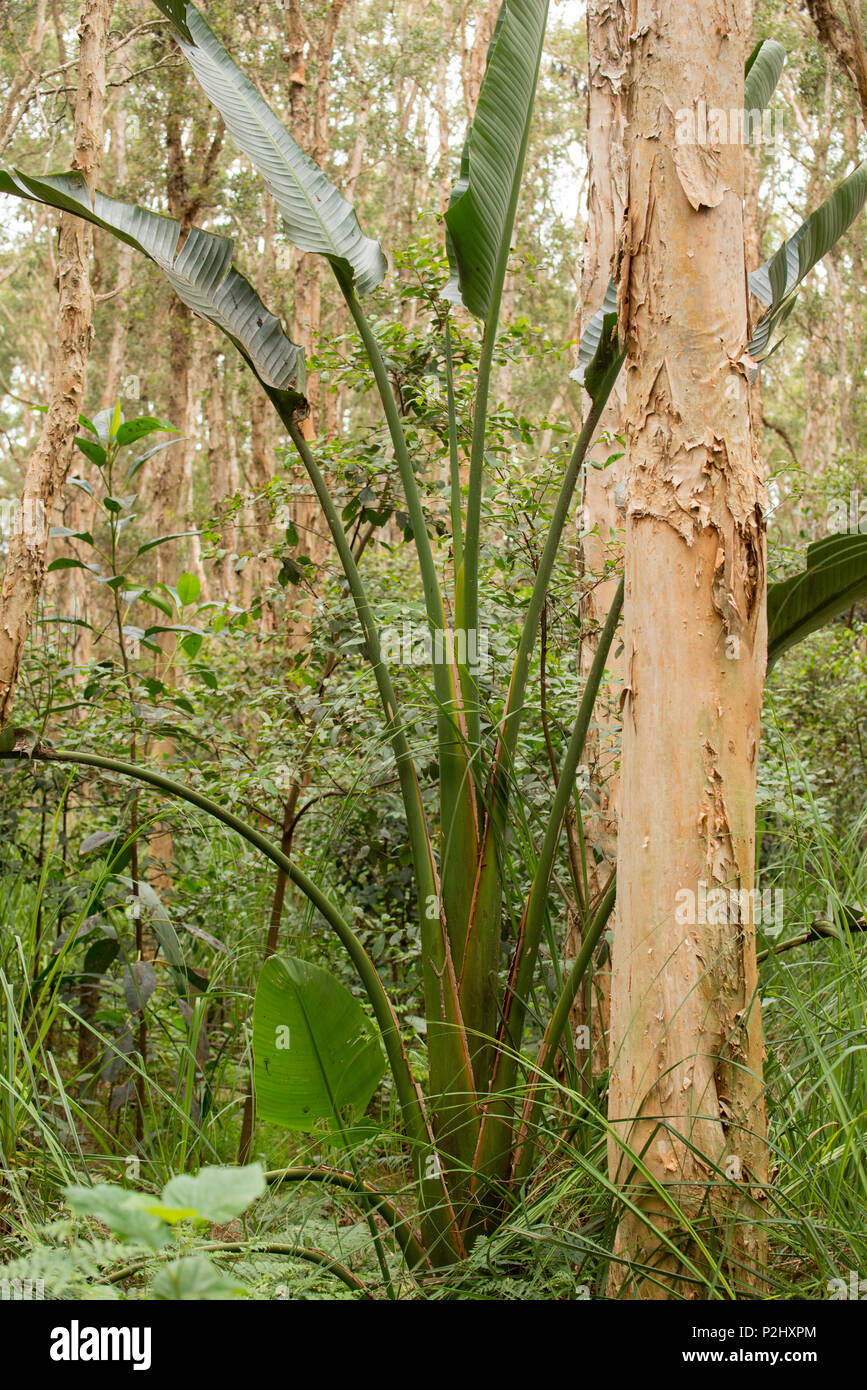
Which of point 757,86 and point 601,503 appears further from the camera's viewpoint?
point 601,503

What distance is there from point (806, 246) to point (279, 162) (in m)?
1.29

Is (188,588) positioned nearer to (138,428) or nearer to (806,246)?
(138,428)

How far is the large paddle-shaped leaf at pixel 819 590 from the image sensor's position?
214 centimetres

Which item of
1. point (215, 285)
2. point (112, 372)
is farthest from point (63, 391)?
point (112, 372)

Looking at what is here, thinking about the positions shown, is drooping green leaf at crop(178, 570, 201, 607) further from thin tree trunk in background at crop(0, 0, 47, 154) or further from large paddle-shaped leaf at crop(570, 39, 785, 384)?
thin tree trunk in background at crop(0, 0, 47, 154)

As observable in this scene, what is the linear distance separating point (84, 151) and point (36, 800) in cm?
271

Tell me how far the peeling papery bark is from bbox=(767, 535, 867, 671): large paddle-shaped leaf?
0.32 metres

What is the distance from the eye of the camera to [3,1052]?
2.57 m

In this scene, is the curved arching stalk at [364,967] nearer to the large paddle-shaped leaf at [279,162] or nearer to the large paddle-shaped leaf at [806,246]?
the large paddle-shaped leaf at [279,162]

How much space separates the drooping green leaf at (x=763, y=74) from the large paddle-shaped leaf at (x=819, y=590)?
1.33 m

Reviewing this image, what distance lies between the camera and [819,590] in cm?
223

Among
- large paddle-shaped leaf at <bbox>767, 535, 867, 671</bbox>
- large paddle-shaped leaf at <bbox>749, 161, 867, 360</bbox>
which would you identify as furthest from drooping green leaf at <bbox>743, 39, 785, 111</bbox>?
large paddle-shaped leaf at <bbox>767, 535, 867, 671</bbox>

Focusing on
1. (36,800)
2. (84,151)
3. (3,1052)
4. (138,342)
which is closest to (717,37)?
(3,1052)

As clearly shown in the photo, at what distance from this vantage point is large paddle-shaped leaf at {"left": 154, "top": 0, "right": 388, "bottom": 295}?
2537mm
